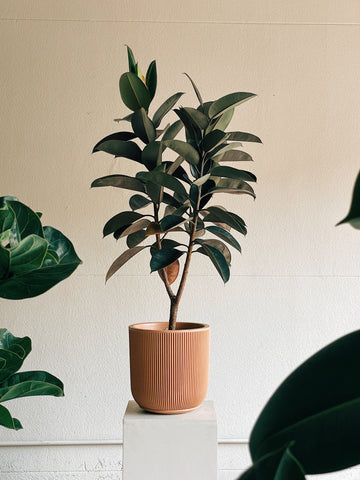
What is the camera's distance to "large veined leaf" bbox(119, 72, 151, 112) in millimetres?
1568

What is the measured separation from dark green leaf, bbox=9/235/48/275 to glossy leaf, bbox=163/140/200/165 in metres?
0.48

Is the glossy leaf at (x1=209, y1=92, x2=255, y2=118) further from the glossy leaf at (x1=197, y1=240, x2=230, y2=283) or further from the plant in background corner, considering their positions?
the glossy leaf at (x1=197, y1=240, x2=230, y2=283)

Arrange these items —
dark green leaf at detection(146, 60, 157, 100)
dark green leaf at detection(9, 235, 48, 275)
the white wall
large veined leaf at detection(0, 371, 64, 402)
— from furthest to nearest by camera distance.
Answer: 1. the white wall
2. dark green leaf at detection(146, 60, 157, 100)
3. large veined leaf at detection(0, 371, 64, 402)
4. dark green leaf at detection(9, 235, 48, 275)

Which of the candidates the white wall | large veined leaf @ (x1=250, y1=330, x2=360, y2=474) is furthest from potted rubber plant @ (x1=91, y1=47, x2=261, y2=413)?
large veined leaf @ (x1=250, y1=330, x2=360, y2=474)

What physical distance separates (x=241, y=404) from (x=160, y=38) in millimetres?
1889

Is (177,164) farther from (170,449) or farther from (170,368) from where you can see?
(170,449)

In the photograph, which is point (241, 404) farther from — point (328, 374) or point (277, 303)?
point (328, 374)

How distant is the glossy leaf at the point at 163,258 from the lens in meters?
1.58

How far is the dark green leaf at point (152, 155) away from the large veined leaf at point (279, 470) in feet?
4.57

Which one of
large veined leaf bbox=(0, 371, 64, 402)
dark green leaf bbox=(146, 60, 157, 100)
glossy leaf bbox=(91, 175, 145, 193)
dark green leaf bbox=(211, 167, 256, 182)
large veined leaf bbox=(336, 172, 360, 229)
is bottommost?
large veined leaf bbox=(0, 371, 64, 402)

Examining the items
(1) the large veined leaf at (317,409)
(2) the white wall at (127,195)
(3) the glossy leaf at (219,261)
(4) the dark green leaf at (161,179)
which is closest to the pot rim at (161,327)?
(3) the glossy leaf at (219,261)

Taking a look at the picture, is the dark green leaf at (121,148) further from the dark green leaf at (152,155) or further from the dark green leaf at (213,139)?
the dark green leaf at (213,139)

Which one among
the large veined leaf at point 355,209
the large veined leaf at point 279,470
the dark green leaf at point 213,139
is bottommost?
the large veined leaf at point 279,470

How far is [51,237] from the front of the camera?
5.15 ft
